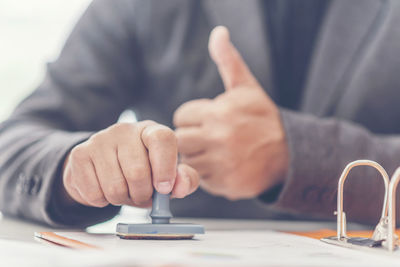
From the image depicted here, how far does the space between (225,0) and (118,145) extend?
2.08 feet

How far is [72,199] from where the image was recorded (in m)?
0.61

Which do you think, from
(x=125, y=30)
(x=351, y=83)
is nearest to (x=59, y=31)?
(x=125, y=30)

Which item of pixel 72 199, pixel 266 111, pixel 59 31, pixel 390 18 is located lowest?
pixel 72 199

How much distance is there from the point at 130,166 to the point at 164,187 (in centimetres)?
4

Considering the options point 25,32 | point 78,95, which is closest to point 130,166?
point 78,95

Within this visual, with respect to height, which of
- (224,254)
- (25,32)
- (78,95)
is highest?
(25,32)

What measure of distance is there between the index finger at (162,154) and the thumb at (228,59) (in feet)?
1.25

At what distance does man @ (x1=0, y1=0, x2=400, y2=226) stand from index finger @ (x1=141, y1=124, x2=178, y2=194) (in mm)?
143

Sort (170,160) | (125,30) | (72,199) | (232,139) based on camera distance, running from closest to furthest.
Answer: (170,160) → (72,199) → (232,139) → (125,30)

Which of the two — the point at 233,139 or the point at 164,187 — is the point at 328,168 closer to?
the point at 233,139

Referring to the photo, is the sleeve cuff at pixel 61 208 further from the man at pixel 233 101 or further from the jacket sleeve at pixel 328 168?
the jacket sleeve at pixel 328 168

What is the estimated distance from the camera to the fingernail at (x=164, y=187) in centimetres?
47

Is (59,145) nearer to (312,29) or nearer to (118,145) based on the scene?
(118,145)

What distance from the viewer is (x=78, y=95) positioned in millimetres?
1040
